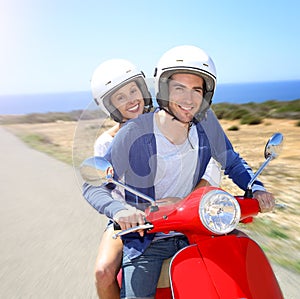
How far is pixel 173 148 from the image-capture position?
2080 mm

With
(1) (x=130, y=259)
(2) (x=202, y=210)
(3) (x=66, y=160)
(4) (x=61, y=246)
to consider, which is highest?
(2) (x=202, y=210)

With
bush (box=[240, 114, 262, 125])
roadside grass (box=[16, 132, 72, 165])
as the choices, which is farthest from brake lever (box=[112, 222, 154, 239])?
bush (box=[240, 114, 262, 125])

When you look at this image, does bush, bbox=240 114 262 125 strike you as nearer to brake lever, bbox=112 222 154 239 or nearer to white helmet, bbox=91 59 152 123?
white helmet, bbox=91 59 152 123

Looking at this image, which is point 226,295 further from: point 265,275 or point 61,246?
point 61,246

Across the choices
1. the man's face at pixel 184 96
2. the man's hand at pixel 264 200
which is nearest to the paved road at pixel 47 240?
the man's hand at pixel 264 200

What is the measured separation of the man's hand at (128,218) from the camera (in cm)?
179

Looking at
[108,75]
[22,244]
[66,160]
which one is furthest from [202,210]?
[66,160]

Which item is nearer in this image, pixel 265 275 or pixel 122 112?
pixel 265 275

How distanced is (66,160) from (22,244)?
5192 mm

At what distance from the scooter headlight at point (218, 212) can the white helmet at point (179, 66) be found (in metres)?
0.53

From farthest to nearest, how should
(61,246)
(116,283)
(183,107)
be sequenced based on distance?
(61,246), (116,283), (183,107)

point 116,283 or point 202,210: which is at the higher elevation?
point 202,210

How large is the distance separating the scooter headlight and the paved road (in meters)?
1.64

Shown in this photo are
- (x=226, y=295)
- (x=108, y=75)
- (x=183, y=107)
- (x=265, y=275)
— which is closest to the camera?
(x=226, y=295)
